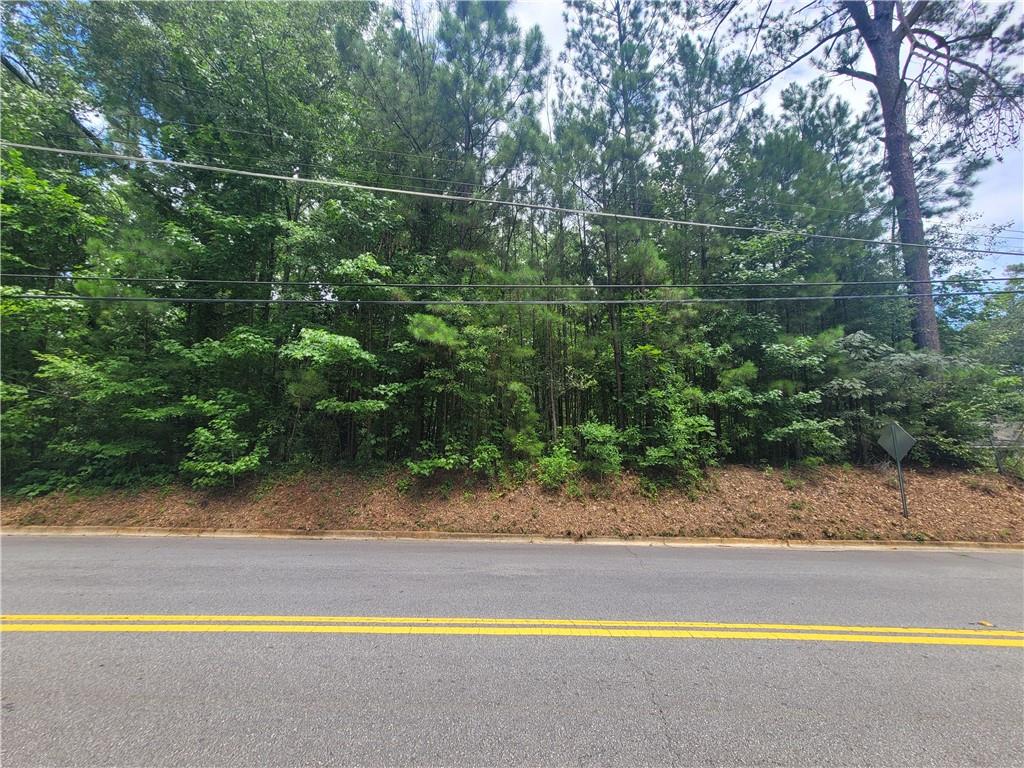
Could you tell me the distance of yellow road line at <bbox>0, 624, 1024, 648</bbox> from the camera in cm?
330

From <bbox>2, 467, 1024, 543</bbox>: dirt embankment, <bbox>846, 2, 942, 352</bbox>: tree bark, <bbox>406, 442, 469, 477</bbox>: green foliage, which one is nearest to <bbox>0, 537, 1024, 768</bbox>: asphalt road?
<bbox>2, 467, 1024, 543</bbox>: dirt embankment

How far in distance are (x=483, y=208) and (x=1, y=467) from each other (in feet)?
40.8

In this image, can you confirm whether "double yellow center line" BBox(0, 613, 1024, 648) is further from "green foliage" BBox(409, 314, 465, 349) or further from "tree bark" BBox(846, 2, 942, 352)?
"tree bark" BBox(846, 2, 942, 352)

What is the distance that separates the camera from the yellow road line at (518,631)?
3305mm

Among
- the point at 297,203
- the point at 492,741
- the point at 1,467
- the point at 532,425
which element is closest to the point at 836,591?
the point at 492,741

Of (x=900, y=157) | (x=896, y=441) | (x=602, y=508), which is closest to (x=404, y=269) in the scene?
(x=602, y=508)

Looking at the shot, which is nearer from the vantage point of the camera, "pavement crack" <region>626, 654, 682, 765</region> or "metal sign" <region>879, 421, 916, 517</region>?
"pavement crack" <region>626, 654, 682, 765</region>

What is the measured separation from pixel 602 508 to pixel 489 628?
569 cm

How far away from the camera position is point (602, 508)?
8.66 metres

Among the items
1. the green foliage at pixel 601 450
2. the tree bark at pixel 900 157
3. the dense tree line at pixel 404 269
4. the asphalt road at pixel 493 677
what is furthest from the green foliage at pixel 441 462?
the tree bark at pixel 900 157

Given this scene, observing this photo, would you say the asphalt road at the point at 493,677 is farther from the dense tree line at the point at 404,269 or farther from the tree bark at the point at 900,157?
the tree bark at the point at 900,157

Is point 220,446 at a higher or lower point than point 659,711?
higher

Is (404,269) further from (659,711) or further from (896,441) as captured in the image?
(896,441)

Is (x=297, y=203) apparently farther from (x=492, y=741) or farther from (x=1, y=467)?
(x=492, y=741)
